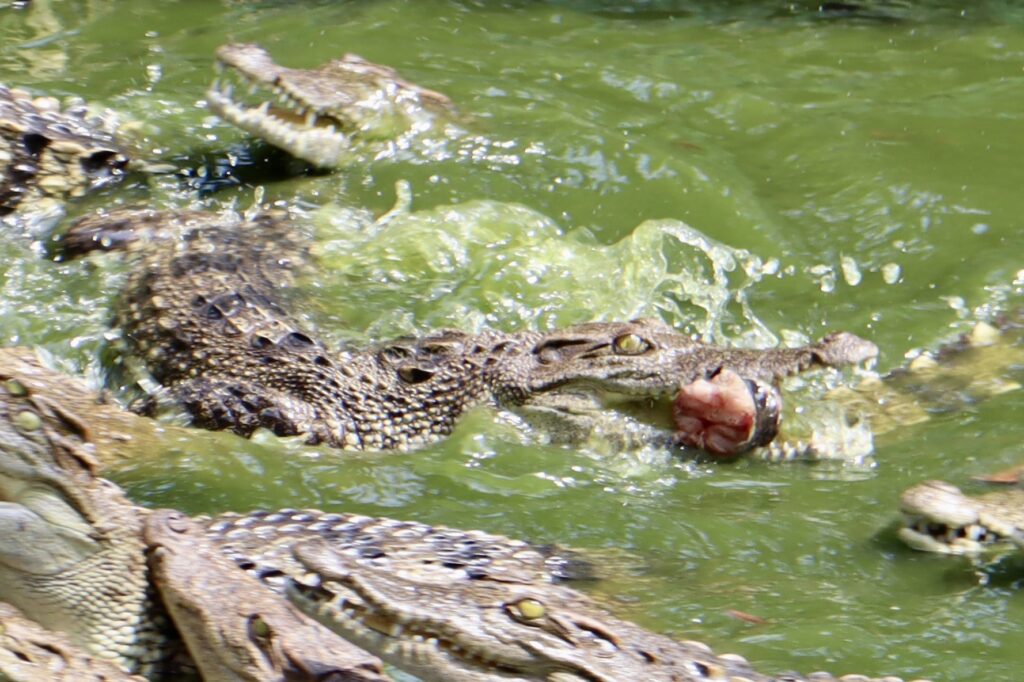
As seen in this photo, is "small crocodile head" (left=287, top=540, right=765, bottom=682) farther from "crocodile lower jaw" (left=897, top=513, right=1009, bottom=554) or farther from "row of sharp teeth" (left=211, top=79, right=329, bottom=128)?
"row of sharp teeth" (left=211, top=79, right=329, bottom=128)

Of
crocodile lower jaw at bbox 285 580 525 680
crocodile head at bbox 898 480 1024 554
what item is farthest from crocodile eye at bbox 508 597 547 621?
crocodile head at bbox 898 480 1024 554

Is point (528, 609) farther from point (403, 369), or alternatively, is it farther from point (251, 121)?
point (251, 121)

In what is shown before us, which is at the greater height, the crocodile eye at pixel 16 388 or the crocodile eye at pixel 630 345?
the crocodile eye at pixel 16 388

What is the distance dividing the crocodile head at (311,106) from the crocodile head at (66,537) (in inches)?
163

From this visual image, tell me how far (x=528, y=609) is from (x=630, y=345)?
2.40m

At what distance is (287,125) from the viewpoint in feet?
24.1

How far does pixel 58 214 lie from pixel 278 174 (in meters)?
1.12

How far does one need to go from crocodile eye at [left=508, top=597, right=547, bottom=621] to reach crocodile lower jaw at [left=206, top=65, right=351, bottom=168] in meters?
4.51

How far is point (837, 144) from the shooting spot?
7.64 meters

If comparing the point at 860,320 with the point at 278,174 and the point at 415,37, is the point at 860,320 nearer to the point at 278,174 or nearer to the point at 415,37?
the point at 278,174

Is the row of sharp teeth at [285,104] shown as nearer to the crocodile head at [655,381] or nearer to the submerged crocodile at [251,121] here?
the submerged crocodile at [251,121]

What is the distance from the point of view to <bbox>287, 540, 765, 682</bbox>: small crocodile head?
3.13 metres

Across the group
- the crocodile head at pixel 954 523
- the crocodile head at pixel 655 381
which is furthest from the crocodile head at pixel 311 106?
the crocodile head at pixel 954 523

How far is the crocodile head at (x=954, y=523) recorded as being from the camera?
14.3 feet
